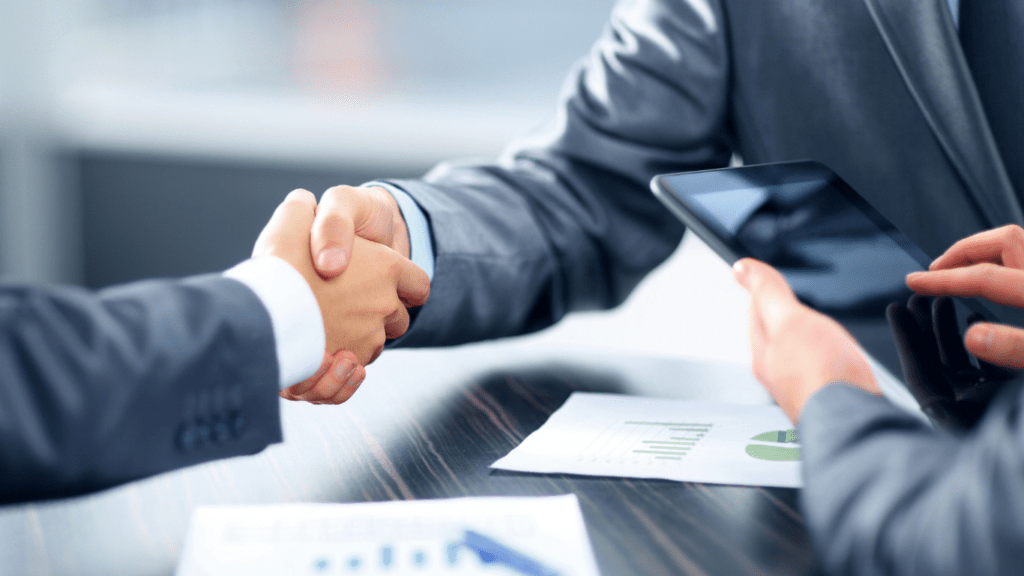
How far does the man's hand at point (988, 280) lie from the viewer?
1.55ft

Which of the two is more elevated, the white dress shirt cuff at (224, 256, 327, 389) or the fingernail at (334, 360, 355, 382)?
the white dress shirt cuff at (224, 256, 327, 389)

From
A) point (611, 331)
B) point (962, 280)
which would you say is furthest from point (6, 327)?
point (611, 331)

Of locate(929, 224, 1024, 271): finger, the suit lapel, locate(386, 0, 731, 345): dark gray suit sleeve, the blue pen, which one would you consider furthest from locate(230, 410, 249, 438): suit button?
the suit lapel

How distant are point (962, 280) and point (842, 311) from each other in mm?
81

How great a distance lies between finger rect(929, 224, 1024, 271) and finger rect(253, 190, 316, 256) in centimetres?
49

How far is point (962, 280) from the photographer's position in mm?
540

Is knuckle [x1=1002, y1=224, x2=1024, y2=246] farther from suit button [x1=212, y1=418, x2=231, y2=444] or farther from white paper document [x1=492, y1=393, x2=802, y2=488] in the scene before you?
suit button [x1=212, y1=418, x2=231, y2=444]

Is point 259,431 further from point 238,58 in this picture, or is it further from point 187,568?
point 238,58

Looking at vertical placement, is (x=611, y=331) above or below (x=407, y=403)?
below

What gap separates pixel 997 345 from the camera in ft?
1.53

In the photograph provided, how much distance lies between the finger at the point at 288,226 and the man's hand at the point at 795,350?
0.35 meters

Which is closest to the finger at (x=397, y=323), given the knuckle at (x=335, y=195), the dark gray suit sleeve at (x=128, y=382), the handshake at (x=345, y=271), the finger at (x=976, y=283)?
the handshake at (x=345, y=271)

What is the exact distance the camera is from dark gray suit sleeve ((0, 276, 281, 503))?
1.27ft

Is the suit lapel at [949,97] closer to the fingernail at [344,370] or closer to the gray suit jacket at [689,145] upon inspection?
the gray suit jacket at [689,145]
